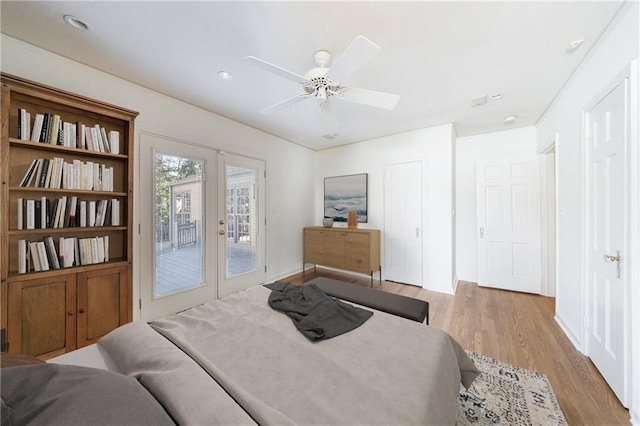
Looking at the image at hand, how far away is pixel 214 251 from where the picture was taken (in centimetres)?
325

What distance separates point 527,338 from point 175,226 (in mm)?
4036

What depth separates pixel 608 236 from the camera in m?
1.72

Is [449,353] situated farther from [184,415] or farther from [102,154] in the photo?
[102,154]

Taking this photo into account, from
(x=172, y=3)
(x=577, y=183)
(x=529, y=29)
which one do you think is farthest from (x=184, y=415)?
(x=577, y=183)

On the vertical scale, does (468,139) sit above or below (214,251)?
above

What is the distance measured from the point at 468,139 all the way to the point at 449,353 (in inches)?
157

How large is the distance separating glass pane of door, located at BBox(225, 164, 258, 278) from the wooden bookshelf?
1.31 m

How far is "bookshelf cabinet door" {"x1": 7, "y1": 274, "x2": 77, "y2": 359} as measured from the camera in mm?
1648

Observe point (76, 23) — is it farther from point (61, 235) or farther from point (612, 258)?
point (612, 258)

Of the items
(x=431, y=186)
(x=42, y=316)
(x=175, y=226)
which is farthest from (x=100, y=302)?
(x=431, y=186)

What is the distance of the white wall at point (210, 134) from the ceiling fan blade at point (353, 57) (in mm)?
2147

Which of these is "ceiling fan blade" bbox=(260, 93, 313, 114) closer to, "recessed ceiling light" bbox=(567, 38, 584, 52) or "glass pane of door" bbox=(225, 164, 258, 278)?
"glass pane of door" bbox=(225, 164, 258, 278)

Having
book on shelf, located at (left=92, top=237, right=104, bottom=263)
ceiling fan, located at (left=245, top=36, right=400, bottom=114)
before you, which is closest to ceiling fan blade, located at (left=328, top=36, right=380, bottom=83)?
ceiling fan, located at (left=245, top=36, right=400, bottom=114)

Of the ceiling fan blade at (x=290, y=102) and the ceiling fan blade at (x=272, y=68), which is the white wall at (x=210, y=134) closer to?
the ceiling fan blade at (x=290, y=102)
